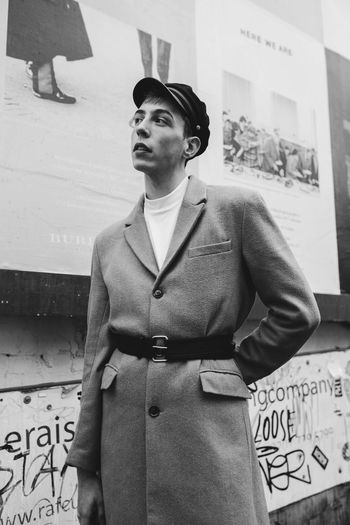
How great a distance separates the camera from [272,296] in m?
1.45

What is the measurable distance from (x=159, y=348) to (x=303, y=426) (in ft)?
9.48

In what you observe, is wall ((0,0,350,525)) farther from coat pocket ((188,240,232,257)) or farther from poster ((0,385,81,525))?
coat pocket ((188,240,232,257))

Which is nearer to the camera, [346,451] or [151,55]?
[151,55]

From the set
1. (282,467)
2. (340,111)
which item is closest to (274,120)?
(340,111)

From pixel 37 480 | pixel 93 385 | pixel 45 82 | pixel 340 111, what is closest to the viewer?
pixel 93 385

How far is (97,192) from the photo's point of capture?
3014mm

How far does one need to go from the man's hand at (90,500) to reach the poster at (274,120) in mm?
2570

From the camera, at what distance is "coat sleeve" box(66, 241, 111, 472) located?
153 centimetres

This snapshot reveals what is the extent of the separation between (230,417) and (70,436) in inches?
61.4

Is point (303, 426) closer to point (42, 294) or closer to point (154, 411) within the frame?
point (42, 294)

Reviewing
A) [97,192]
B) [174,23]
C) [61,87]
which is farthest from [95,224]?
[174,23]

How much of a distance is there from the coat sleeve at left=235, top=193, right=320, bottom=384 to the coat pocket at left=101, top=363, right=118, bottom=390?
0.40 m

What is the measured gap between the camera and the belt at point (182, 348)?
4.55ft

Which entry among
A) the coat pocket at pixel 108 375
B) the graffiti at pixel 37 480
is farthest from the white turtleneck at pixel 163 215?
the graffiti at pixel 37 480
